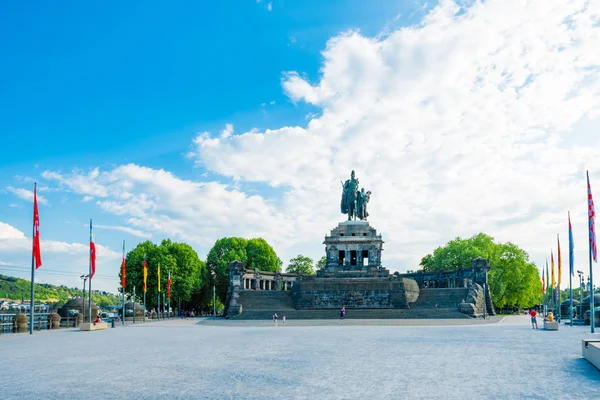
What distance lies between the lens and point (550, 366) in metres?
17.5

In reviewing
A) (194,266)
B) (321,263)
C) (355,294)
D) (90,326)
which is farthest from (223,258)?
(90,326)

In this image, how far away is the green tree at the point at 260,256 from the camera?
302ft

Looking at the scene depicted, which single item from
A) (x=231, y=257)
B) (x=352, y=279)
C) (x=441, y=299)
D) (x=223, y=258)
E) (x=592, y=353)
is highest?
(x=231, y=257)

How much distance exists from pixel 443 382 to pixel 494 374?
7.22 ft

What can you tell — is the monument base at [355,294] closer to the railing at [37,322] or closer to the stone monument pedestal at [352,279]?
the stone monument pedestal at [352,279]

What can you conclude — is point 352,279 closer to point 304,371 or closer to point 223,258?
point 223,258

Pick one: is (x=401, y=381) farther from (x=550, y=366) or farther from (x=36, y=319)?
(x=36, y=319)

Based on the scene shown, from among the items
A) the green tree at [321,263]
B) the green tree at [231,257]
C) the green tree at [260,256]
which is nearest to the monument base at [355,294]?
the green tree at [231,257]

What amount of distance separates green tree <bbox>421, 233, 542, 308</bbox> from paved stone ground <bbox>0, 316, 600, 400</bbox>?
56505 mm

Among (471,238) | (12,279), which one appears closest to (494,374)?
(471,238)

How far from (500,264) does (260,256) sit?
37.0 m

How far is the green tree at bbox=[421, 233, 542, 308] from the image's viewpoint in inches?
3184

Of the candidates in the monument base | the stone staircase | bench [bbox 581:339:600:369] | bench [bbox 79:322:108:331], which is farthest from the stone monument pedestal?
bench [bbox 581:339:600:369]

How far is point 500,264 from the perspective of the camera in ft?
270
